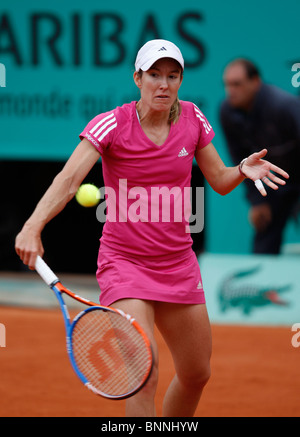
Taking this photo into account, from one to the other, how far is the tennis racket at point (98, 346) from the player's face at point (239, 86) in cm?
475

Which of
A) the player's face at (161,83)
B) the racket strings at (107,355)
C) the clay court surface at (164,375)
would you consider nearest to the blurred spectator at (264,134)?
the clay court surface at (164,375)

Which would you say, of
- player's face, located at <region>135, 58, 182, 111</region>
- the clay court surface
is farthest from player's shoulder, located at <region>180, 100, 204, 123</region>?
the clay court surface

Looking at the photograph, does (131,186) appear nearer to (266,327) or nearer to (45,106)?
(266,327)

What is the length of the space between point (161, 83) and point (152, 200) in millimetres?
531

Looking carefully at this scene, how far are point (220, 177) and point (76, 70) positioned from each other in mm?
4639

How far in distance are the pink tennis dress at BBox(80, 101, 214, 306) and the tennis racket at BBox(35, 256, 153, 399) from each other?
7.2 inches

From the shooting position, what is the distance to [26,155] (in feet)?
28.1

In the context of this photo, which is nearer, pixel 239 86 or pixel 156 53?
pixel 156 53

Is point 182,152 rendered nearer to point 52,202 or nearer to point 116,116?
point 116,116

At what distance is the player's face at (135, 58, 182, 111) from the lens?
3576 millimetres

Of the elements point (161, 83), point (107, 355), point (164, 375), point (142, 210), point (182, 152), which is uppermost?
point (161, 83)

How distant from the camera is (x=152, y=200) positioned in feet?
12.0

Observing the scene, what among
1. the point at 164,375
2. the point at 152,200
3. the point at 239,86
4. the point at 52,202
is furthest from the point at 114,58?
the point at 52,202

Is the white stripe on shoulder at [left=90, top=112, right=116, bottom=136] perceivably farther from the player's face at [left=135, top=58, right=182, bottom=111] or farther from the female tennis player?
the player's face at [left=135, top=58, right=182, bottom=111]
